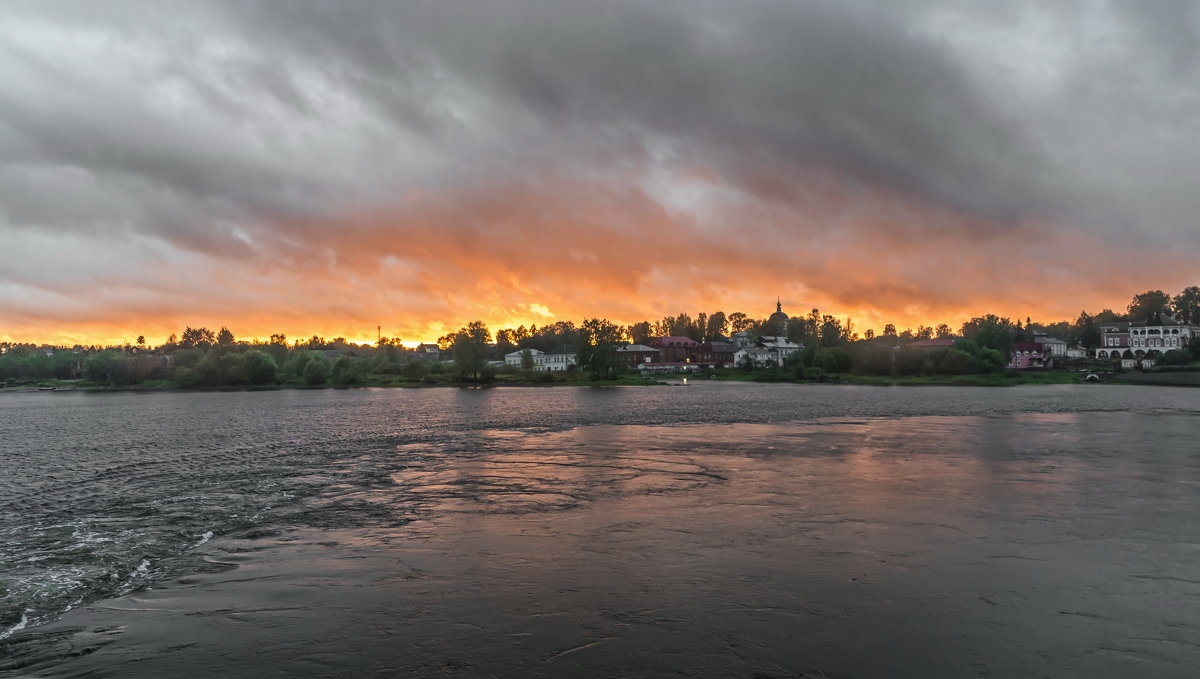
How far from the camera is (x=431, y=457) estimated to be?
31172mm

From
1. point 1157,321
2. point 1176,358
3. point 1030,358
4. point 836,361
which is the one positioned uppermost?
point 1157,321

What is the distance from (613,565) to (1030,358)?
165 meters

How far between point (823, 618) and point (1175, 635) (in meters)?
4.82

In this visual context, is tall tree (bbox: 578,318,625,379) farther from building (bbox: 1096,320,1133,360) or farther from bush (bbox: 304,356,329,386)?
building (bbox: 1096,320,1133,360)

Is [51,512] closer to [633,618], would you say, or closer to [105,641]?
[105,641]

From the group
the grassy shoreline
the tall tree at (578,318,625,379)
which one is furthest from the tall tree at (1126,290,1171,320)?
the tall tree at (578,318,625,379)

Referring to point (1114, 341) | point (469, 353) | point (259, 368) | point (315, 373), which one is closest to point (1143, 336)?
point (1114, 341)

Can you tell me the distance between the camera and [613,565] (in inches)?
521

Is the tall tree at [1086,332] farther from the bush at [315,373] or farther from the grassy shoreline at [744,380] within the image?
the bush at [315,373]

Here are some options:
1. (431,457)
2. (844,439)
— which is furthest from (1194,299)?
(431,457)

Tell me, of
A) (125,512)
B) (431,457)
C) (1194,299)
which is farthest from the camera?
(1194,299)

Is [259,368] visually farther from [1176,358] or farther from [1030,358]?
[1176,358]

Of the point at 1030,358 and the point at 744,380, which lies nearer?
the point at 1030,358

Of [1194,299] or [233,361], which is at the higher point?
[1194,299]
